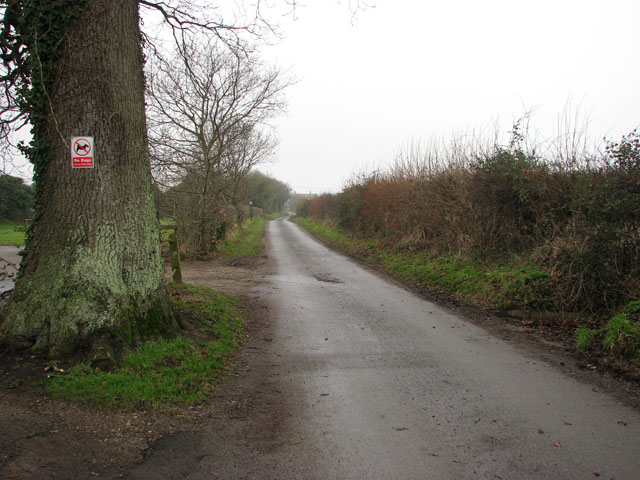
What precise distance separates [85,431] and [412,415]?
2775 millimetres

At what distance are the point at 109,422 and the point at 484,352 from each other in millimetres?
4638

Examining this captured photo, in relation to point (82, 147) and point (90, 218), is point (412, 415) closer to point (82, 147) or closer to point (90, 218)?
point (90, 218)

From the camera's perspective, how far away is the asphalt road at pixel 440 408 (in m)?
3.20

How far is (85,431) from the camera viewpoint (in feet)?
11.3

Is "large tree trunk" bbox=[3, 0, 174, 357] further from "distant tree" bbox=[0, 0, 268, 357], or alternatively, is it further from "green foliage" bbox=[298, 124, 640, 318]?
"green foliage" bbox=[298, 124, 640, 318]

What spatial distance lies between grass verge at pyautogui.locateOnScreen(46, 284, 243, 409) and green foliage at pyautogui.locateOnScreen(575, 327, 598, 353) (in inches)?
189

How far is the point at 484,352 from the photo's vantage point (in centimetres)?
595

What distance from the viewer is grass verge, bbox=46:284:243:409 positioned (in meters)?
3.95

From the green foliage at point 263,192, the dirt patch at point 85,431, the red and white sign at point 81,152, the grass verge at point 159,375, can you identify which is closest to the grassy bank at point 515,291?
the dirt patch at point 85,431

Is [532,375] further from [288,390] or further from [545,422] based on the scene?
[288,390]

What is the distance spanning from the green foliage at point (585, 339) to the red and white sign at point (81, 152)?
21.9ft

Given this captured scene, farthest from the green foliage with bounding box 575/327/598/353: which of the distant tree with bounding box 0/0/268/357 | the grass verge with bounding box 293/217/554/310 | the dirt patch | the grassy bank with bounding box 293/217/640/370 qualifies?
the distant tree with bounding box 0/0/268/357

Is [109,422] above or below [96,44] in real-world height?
below

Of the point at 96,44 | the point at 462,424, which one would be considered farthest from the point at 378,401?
the point at 96,44
